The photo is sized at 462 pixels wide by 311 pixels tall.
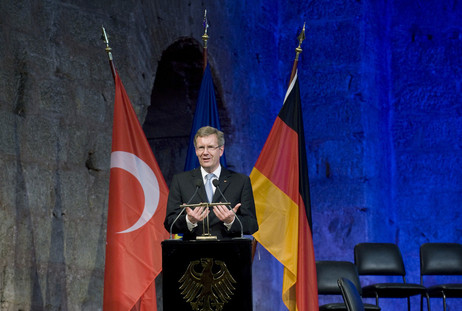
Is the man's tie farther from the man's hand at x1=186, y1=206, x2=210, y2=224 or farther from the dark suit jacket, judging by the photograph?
the man's hand at x1=186, y1=206, x2=210, y2=224

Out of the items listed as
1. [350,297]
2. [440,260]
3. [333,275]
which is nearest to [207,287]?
[350,297]

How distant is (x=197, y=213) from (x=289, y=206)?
6.24ft

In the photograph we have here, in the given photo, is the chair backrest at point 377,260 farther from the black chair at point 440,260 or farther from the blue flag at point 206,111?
the blue flag at point 206,111

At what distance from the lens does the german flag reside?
181 inches

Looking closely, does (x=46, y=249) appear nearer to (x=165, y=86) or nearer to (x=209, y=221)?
(x=209, y=221)

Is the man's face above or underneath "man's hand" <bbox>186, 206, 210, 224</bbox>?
above

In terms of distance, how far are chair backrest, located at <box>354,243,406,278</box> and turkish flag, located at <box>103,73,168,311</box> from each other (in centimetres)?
233

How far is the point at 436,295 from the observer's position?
5828 mm

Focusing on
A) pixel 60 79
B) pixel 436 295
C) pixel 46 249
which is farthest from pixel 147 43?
pixel 436 295

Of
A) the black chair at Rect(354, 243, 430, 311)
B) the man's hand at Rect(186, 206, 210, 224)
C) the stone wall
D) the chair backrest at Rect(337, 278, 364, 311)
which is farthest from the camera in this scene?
the stone wall

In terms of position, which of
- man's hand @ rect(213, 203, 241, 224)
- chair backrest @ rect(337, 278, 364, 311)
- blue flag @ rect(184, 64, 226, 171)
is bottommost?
chair backrest @ rect(337, 278, 364, 311)

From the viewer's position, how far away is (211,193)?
3.36m

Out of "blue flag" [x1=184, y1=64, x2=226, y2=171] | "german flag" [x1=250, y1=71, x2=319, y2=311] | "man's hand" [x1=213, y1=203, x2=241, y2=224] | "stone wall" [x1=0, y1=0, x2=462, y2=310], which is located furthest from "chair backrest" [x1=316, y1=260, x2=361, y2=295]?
"man's hand" [x1=213, y1=203, x2=241, y2=224]

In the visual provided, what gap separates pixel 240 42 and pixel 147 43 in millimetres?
1853
